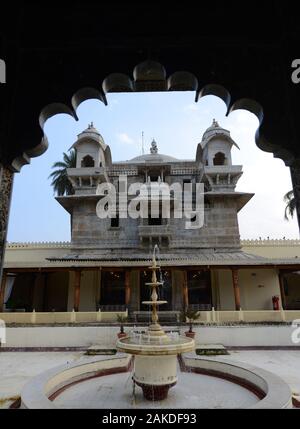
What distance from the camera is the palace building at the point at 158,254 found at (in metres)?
17.2

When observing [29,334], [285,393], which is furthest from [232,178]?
[285,393]

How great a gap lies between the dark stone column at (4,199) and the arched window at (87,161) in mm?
20753

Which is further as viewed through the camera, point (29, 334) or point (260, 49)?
point (29, 334)

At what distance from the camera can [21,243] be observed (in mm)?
23891

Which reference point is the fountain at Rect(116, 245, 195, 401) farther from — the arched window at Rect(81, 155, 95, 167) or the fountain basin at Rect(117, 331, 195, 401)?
the arched window at Rect(81, 155, 95, 167)

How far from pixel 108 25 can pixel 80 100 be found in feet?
2.05

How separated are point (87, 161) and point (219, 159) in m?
10.4

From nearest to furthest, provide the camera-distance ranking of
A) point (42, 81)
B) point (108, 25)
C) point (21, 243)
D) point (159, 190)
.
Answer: point (108, 25) < point (42, 81) < point (159, 190) < point (21, 243)

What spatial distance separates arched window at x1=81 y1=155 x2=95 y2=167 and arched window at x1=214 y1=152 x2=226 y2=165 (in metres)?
9.63

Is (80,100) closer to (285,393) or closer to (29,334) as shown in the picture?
(285,393)

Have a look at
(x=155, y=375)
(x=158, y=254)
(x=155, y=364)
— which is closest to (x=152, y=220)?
(x=158, y=254)

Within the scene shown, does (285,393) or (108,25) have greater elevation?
(108,25)

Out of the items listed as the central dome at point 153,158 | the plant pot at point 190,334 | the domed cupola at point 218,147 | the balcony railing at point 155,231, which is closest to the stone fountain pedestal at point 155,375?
the plant pot at point 190,334

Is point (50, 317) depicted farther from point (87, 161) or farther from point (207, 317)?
point (87, 161)
